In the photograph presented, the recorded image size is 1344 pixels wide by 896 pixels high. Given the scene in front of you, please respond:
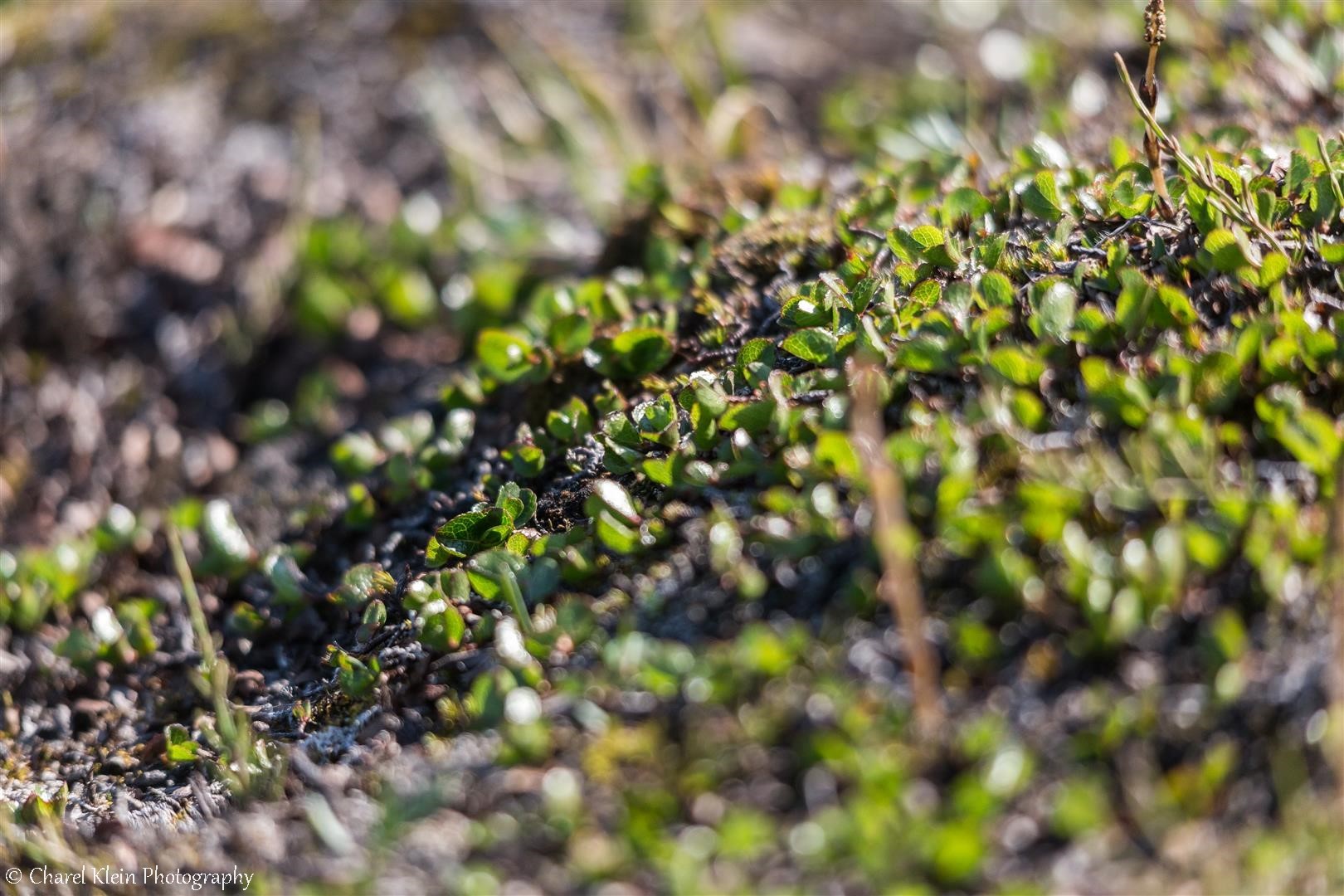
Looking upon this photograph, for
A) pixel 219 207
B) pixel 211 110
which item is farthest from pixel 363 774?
pixel 211 110

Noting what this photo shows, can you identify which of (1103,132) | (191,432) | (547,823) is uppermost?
(1103,132)

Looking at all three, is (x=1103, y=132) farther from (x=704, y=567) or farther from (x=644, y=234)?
(x=704, y=567)

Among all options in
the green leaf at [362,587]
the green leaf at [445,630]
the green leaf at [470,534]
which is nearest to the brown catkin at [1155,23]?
the green leaf at [470,534]

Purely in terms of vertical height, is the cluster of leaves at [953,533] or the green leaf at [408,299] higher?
the cluster of leaves at [953,533]

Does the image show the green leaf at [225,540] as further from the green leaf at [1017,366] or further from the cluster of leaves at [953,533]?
the green leaf at [1017,366]

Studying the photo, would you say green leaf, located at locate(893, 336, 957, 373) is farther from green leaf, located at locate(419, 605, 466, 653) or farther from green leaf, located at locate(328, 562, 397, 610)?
green leaf, located at locate(328, 562, 397, 610)

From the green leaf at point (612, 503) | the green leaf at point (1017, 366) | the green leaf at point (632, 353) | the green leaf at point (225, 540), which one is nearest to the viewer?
the green leaf at point (1017, 366)

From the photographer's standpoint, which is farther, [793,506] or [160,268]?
[160,268]
